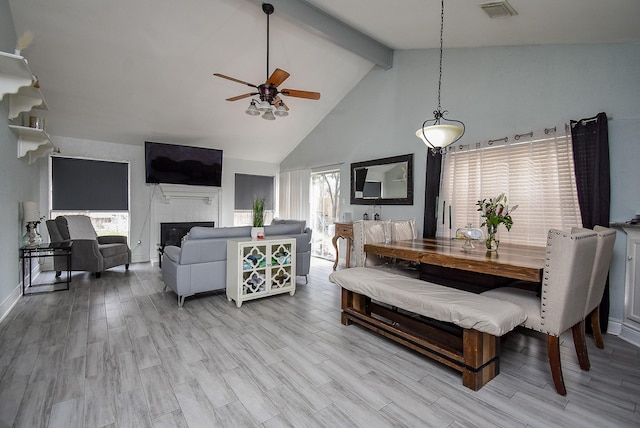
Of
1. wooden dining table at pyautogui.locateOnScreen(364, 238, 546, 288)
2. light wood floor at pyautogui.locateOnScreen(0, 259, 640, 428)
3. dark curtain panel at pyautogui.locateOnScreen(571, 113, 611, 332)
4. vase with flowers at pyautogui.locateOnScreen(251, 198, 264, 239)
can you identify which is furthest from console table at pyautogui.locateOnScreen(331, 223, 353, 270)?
dark curtain panel at pyautogui.locateOnScreen(571, 113, 611, 332)

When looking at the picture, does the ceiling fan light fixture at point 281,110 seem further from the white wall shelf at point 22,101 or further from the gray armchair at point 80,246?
the gray armchair at point 80,246

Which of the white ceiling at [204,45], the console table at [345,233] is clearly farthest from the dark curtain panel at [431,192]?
the white ceiling at [204,45]

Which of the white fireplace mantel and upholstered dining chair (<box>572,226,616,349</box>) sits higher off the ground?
the white fireplace mantel

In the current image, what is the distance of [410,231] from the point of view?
12.3ft

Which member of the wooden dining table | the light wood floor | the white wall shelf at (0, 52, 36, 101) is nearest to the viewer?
the light wood floor

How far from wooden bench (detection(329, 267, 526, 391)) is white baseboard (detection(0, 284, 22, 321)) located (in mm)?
3269

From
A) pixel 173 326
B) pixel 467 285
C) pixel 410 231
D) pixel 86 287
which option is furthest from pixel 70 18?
pixel 467 285

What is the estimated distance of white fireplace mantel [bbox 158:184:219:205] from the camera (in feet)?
19.9

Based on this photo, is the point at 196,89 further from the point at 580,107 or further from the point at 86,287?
the point at 580,107

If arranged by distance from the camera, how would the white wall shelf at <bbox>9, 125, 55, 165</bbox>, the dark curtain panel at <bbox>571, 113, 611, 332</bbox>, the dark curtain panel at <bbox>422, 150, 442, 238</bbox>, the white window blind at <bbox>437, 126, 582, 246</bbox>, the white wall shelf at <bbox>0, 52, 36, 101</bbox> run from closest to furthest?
the white wall shelf at <bbox>0, 52, 36, 101</bbox> → the dark curtain panel at <bbox>571, 113, 611, 332</bbox> → the white window blind at <bbox>437, 126, 582, 246</bbox> → the white wall shelf at <bbox>9, 125, 55, 165</bbox> → the dark curtain panel at <bbox>422, 150, 442, 238</bbox>

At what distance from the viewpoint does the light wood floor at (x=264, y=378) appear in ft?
5.28

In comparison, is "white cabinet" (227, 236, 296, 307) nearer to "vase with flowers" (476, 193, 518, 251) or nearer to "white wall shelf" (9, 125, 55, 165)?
"vase with flowers" (476, 193, 518, 251)

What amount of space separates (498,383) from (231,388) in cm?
175

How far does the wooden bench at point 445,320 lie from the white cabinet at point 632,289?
1.55 meters
